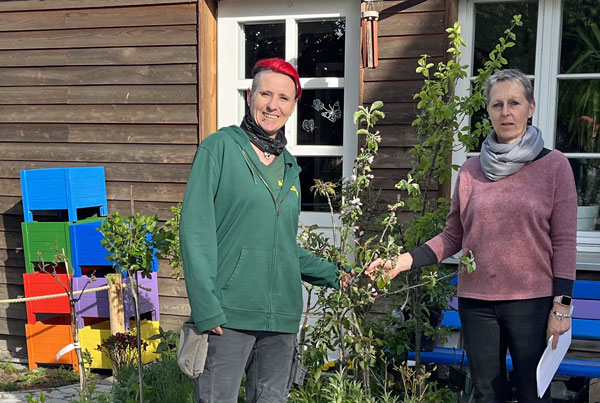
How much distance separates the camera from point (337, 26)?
5082mm

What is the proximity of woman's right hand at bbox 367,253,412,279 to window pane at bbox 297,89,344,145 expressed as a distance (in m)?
2.27

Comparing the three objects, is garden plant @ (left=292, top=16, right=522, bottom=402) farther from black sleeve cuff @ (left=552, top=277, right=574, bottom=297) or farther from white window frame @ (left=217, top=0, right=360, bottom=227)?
white window frame @ (left=217, top=0, right=360, bottom=227)

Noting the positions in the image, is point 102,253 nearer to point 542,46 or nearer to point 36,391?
point 36,391

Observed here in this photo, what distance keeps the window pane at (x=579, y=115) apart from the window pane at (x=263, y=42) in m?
2.15

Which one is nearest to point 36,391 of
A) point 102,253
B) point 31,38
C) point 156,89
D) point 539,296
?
point 102,253

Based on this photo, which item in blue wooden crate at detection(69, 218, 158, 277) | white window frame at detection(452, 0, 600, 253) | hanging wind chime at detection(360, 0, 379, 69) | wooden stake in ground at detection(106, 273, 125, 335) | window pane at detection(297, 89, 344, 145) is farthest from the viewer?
window pane at detection(297, 89, 344, 145)

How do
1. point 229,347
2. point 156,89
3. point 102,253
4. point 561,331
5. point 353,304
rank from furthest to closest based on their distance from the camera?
point 156,89, point 102,253, point 353,304, point 561,331, point 229,347

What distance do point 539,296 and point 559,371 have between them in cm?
111

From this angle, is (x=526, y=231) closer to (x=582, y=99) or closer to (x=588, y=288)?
(x=588, y=288)

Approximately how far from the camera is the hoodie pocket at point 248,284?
2.36 m

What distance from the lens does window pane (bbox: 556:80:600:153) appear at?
4.55m

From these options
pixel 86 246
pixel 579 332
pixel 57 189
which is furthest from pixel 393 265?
pixel 57 189

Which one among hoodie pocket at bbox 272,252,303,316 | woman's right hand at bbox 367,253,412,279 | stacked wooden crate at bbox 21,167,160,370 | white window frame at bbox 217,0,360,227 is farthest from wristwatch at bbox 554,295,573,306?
stacked wooden crate at bbox 21,167,160,370

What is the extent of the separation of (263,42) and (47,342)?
2.99 metres
